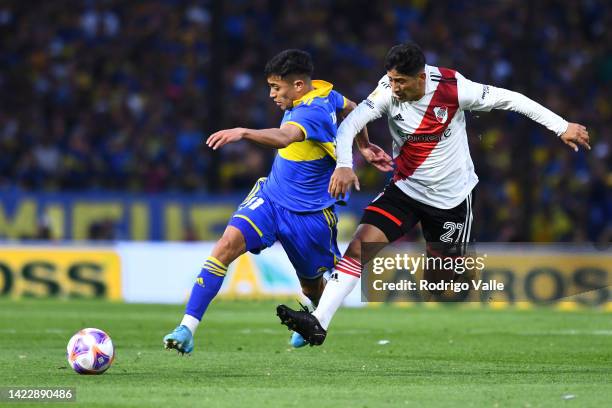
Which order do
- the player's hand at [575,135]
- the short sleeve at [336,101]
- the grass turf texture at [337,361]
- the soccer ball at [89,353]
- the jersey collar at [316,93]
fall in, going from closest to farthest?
1. the grass turf texture at [337,361]
2. the soccer ball at [89,353]
3. the player's hand at [575,135]
4. the jersey collar at [316,93]
5. the short sleeve at [336,101]

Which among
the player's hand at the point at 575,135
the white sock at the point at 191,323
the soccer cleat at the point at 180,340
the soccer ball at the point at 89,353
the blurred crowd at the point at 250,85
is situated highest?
the blurred crowd at the point at 250,85

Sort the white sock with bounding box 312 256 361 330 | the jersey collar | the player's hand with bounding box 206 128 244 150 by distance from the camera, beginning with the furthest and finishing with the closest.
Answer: the jersey collar → the white sock with bounding box 312 256 361 330 → the player's hand with bounding box 206 128 244 150

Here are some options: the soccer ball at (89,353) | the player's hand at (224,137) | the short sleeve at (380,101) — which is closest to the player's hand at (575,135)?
the short sleeve at (380,101)

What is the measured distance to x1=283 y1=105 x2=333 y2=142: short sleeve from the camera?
9508 millimetres

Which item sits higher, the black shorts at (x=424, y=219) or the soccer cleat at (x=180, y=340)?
the black shorts at (x=424, y=219)

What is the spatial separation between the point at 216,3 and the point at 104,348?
12.9m

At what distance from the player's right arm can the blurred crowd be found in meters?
11.5

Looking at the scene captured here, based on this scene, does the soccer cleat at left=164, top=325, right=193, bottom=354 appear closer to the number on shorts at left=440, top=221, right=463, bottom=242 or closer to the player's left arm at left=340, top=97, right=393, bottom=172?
the player's left arm at left=340, top=97, right=393, bottom=172

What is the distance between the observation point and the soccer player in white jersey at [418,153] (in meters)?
9.34

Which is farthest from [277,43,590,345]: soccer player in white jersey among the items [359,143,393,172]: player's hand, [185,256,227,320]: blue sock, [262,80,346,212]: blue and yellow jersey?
[185,256,227,320]: blue sock

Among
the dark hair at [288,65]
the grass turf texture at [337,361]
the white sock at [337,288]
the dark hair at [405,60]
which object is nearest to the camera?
the grass turf texture at [337,361]

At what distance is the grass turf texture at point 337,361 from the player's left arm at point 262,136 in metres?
1.62

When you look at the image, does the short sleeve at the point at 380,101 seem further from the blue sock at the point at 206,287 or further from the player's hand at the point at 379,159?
the blue sock at the point at 206,287

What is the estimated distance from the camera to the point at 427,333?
44.3 feet
